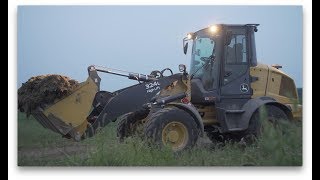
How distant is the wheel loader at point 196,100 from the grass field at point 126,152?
106mm

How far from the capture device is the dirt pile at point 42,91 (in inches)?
317

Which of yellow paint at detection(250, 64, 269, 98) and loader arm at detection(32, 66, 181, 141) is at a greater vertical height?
yellow paint at detection(250, 64, 269, 98)

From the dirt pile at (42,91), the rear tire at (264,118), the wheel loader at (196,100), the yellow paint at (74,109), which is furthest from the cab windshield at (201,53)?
the dirt pile at (42,91)

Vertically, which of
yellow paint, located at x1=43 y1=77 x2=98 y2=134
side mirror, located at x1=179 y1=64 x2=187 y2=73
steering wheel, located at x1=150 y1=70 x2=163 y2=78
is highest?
side mirror, located at x1=179 y1=64 x2=187 y2=73

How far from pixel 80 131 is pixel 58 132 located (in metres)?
0.24

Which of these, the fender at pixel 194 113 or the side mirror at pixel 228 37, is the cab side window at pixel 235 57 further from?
the fender at pixel 194 113

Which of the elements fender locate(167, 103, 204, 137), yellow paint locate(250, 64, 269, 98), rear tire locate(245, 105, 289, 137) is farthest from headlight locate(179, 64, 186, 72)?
rear tire locate(245, 105, 289, 137)

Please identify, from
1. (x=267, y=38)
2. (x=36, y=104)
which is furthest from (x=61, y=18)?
(x=267, y=38)

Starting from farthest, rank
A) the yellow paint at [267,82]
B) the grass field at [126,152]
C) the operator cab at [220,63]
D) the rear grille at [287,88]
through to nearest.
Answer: the yellow paint at [267,82] < the operator cab at [220,63] < the rear grille at [287,88] < the grass field at [126,152]

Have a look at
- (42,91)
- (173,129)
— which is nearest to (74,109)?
(42,91)

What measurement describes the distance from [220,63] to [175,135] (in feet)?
3.19

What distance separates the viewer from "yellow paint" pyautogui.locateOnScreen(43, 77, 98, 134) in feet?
26.5

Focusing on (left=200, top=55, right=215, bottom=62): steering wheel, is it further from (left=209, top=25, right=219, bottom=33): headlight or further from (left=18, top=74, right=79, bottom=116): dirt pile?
(left=18, top=74, right=79, bottom=116): dirt pile

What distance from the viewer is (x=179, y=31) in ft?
27.1
